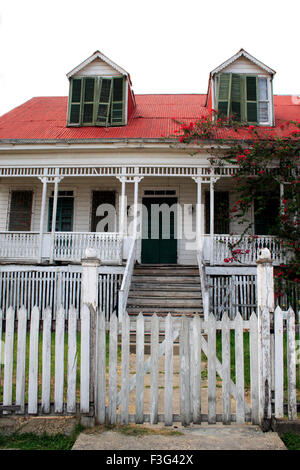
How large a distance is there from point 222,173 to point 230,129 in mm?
1821

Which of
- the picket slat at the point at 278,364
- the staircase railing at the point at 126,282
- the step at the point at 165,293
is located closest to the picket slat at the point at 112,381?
the picket slat at the point at 278,364

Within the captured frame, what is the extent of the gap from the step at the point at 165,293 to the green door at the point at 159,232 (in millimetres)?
3217

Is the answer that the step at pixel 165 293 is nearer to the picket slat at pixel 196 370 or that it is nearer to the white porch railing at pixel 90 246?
the white porch railing at pixel 90 246

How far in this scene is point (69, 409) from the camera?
4188 millimetres

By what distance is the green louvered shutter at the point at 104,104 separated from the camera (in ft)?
46.3

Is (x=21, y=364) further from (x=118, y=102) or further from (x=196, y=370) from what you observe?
(x=118, y=102)

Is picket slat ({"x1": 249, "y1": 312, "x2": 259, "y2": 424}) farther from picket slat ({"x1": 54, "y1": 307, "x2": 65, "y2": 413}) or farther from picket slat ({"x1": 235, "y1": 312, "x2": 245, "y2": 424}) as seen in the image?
picket slat ({"x1": 54, "y1": 307, "x2": 65, "y2": 413})

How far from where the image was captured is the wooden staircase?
9.99 meters

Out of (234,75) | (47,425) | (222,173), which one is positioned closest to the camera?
(47,425)

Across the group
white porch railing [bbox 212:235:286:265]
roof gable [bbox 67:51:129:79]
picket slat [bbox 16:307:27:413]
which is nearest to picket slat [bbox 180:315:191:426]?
picket slat [bbox 16:307:27:413]

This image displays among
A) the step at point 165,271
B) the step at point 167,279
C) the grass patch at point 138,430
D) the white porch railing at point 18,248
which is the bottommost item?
the grass patch at point 138,430

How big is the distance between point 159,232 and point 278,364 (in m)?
10.1
